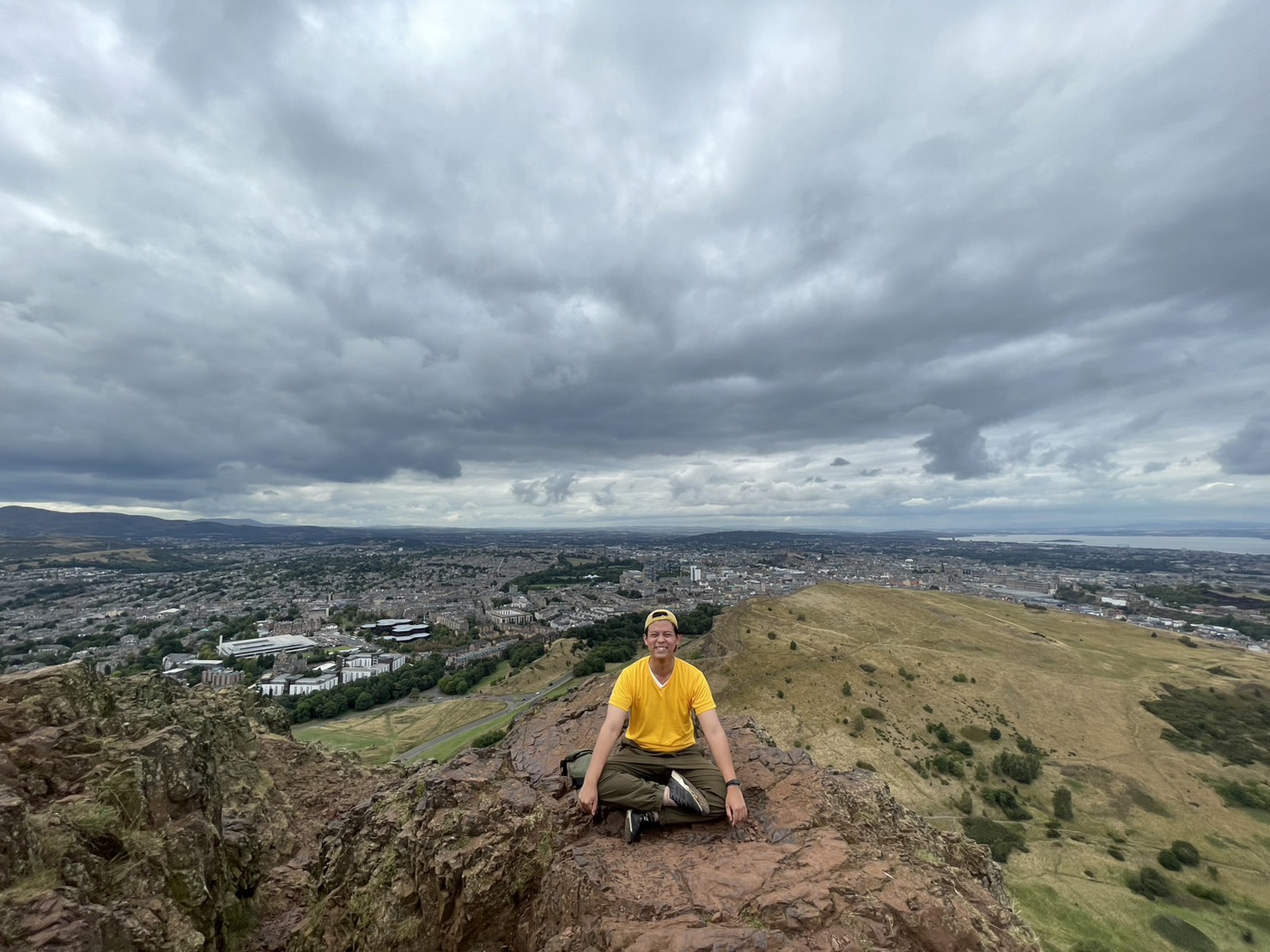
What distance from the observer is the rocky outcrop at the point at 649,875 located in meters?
4.89

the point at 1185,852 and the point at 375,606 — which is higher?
the point at 1185,852

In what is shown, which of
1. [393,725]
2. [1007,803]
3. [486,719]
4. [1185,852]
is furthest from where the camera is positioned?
[486,719]

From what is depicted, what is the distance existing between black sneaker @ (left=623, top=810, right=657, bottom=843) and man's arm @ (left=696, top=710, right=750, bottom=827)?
99cm

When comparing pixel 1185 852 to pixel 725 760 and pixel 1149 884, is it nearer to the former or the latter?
pixel 1149 884

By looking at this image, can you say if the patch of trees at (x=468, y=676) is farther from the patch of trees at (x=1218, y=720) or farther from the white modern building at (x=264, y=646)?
the patch of trees at (x=1218, y=720)

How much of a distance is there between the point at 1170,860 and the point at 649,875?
41671mm

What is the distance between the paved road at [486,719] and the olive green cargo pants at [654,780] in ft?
101

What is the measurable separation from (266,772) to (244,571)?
227 meters

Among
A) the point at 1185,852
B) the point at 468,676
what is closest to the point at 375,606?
the point at 468,676

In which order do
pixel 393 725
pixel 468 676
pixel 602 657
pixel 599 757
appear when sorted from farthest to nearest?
pixel 468 676 → pixel 602 657 → pixel 393 725 → pixel 599 757

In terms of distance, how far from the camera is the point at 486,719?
5431 cm

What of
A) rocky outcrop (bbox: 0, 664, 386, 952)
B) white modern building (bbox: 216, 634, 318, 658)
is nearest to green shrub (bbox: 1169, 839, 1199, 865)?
rocky outcrop (bbox: 0, 664, 386, 952)

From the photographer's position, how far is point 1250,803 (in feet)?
116

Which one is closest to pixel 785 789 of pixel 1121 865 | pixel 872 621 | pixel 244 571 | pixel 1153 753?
pixel 1121 865
